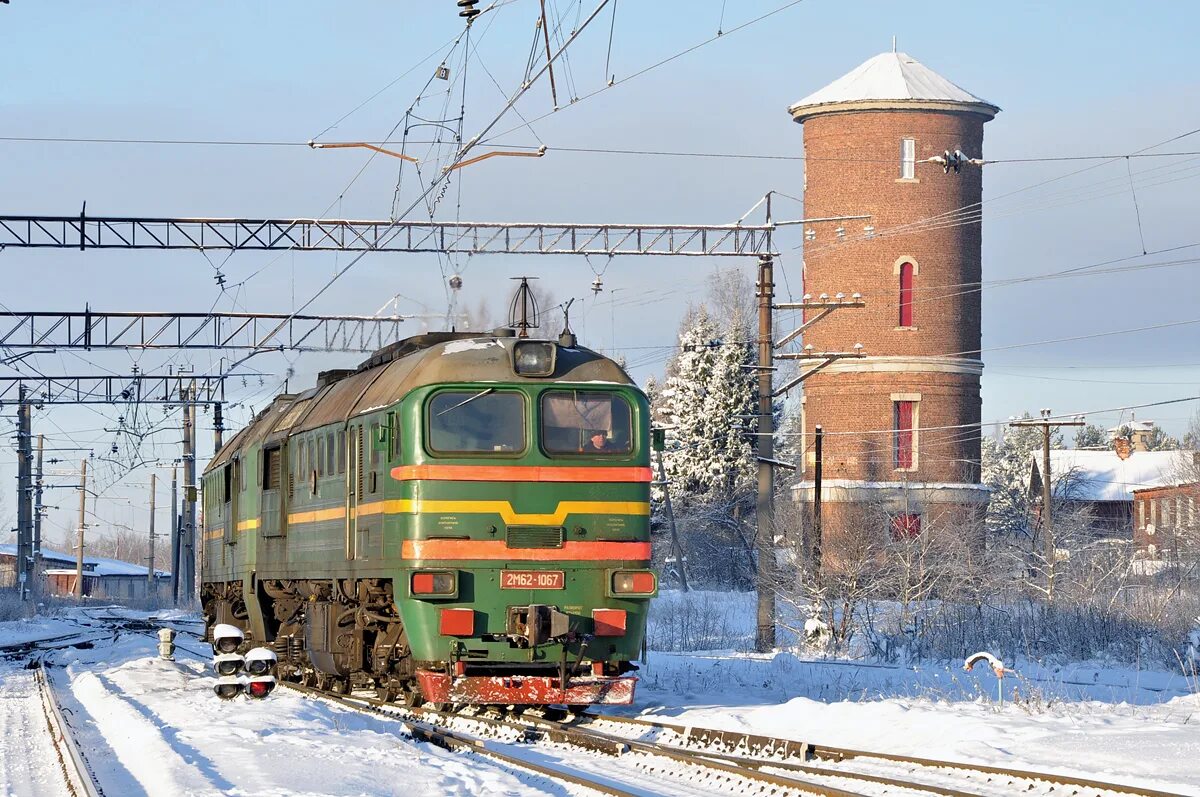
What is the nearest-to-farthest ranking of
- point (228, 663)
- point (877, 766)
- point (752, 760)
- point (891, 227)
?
point (877, 766) → point (752, 760) → point (228, 663) → point (891, 227)

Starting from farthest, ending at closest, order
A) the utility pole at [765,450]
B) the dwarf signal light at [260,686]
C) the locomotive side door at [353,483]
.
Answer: the utility pole at [765,450]
the dwarf signal light at [260,686]
the locomotive side door at [353,483]

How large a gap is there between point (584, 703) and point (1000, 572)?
121 feet

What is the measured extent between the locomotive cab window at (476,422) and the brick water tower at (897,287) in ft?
125

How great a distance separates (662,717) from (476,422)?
11.1 feet

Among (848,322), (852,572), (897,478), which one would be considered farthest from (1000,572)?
(852,572)

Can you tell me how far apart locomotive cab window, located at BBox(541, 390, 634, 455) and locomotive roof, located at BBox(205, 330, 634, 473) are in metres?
0.17

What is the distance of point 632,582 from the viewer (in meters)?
15.2

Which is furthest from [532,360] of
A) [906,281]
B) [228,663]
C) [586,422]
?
[906,281]

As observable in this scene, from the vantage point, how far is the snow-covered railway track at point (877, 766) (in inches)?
420

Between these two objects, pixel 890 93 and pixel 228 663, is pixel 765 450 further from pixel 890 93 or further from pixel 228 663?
pixel 890 93

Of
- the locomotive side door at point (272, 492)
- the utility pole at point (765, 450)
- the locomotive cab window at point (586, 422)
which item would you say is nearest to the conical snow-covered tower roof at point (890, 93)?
the utility pole at point (765, 450)

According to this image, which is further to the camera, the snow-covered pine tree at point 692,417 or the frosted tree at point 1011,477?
the frosted tree at point 1011,477

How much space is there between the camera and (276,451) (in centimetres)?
2009

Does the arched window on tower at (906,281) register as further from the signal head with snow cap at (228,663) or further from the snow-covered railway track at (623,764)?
the snow-covered railway track at (623,764)
